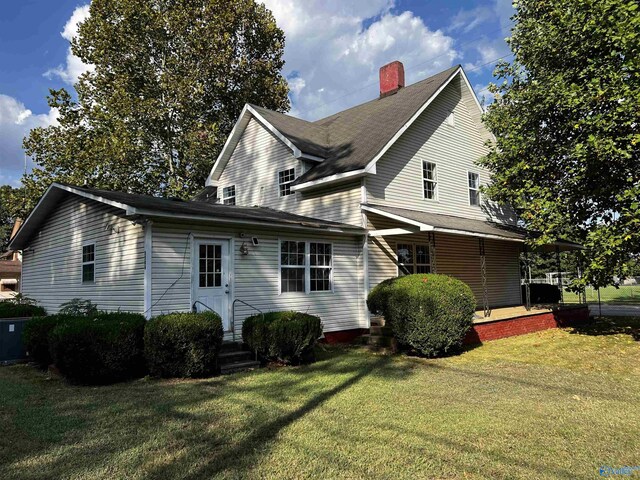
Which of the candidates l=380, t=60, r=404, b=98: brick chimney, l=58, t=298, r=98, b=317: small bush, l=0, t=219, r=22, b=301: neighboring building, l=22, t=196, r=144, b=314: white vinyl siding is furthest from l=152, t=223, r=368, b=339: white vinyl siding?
l=0, t=219, r=22, b=301: neighboring building

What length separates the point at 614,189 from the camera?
11.2 meters

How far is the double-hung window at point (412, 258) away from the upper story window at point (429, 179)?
5.80ft

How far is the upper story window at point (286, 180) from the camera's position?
48.0ft

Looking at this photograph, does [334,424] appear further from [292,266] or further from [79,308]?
[79,308]

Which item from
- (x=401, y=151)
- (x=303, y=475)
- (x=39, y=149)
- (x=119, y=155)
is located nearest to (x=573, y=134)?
(x=401, y=151)

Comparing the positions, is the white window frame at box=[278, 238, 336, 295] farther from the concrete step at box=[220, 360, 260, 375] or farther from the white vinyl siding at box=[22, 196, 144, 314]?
the white vinyl siding at box=[22, 196, 144, 314]

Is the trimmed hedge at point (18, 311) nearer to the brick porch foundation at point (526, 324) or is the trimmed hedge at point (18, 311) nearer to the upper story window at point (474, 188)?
the brick porch foundation at point (526, 324)

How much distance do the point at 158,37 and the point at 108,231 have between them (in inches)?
660

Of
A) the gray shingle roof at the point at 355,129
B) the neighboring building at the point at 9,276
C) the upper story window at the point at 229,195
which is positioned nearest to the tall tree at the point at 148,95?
the upper story window at the point at 229,195

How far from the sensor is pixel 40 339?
8.85 m

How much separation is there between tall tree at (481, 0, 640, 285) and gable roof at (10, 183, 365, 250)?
17.8ft

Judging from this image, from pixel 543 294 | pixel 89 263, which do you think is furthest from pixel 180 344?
pixel 543 294

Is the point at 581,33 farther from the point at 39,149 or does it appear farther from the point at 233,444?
the point at 39,149

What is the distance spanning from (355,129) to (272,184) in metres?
3.56
